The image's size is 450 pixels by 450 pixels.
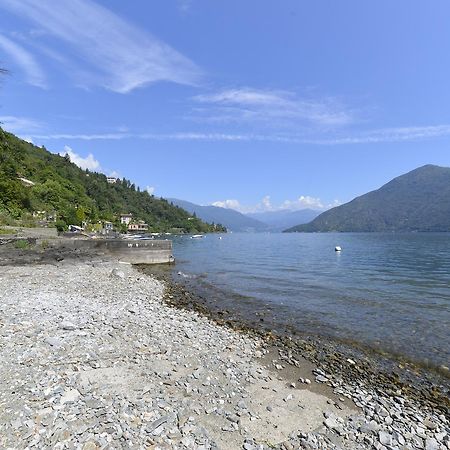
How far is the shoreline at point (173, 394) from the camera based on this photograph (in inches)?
251

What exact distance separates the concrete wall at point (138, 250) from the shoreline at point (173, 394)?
2917cm

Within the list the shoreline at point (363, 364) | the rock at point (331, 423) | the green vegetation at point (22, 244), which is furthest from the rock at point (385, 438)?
the green vegetation at point (22, 244)

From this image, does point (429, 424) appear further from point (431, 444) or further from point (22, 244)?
point (22, 244)

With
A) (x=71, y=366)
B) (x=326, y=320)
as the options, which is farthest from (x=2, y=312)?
(x=326, y=320)

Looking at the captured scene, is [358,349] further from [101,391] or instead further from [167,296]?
[167,296]

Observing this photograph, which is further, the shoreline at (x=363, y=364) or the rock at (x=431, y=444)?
the shoreline at (x=363, y=364)

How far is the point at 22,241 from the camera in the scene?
40.5 m

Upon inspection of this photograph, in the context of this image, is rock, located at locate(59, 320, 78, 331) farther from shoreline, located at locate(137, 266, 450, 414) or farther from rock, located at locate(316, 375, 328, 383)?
rock, located at locate(316, 375, 328, 383)

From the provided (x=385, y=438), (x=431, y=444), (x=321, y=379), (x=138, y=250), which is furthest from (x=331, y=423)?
(x=138, y=250)

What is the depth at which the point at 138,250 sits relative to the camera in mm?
43250

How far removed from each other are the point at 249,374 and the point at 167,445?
4.37m

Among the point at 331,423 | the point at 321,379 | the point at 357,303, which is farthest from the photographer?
the point at 357,303

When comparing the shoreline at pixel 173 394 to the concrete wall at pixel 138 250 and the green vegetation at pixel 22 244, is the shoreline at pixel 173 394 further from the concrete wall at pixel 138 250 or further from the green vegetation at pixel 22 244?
the green vegetation at pixel 22 244

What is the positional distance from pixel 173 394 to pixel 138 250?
36818 mm
